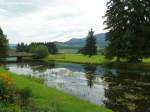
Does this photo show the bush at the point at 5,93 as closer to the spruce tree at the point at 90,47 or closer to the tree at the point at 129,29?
the tree at the point at 129,29

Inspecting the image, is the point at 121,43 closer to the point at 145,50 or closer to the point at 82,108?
the point at 145,50

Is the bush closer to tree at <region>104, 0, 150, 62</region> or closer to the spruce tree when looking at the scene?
tree at <region>104, 0, 150, 62</region>

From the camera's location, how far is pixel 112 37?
195ft

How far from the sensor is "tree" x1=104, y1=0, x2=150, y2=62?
181ft

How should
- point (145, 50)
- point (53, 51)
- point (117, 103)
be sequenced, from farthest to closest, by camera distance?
point (53, 51) → point (145, 50) → point (117, 103)

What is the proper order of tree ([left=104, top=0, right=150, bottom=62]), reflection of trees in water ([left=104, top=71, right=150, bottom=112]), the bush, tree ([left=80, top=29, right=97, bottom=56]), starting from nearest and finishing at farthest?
Answer: the bush, reflection of trees in water ([left=104, top=71, right=150, bottom=112]), tree ([left=104, top=0, right=150, bottom=62]), tree ([left=80, top=29, right=97, bottom=56])

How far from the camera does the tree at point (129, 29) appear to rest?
181 ft

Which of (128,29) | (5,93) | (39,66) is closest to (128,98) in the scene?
(5,93)

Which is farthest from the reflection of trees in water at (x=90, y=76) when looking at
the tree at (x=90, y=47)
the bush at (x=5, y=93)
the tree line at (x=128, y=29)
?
the tree at (x=90, y=47)

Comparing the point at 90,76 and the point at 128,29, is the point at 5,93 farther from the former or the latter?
the point at 128,29

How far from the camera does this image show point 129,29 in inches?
2251

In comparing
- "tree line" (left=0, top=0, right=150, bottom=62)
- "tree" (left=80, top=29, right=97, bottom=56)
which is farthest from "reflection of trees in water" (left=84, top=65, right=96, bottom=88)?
"tree" (left=80, top=29, right=97, bottom=56)

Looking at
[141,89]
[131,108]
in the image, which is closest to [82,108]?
[131,108]

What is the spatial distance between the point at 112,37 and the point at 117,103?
37025 mm
